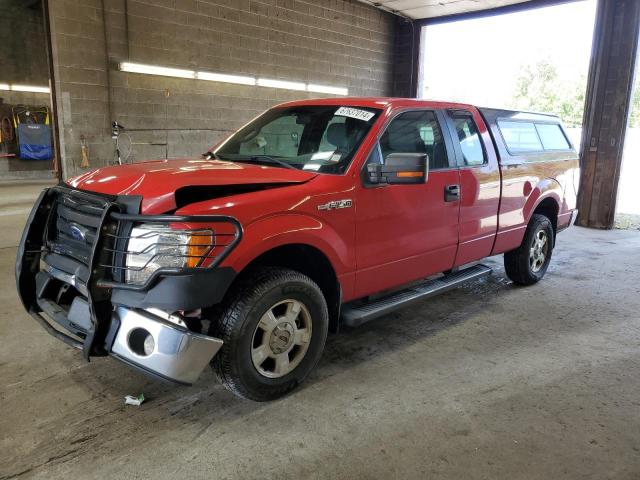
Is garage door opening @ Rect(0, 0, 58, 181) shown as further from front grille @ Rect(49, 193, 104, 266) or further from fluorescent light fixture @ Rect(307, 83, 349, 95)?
front grille @ Rect(49, 193, 104, 266)

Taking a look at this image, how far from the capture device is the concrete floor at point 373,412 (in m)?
2.32

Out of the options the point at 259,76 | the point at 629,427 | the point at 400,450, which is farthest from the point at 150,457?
the point at 259,76

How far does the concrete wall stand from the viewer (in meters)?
7.39

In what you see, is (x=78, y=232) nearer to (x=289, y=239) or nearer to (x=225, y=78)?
(x=289, y=239)

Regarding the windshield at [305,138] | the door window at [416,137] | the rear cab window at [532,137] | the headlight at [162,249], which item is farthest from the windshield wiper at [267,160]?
the rear cab window at [532,137]

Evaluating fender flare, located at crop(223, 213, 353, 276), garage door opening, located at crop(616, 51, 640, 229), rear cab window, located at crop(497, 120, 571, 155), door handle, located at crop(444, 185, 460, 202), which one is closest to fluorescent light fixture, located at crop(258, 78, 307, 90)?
rear cab window, located at crop(497, 120, 571, 155)

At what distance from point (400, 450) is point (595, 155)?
8.35 meters

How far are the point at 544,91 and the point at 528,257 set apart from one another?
48.1ft

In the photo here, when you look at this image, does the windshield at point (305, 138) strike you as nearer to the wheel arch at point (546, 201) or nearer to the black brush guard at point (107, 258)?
the black brush guard at point (107, 258)

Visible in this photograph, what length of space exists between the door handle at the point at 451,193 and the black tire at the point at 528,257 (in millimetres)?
1571

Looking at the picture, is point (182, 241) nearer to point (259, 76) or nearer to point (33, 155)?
point (259, 76)

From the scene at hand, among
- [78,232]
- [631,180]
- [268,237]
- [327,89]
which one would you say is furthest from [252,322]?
[631,180]

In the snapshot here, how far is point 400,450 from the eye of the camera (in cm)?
243

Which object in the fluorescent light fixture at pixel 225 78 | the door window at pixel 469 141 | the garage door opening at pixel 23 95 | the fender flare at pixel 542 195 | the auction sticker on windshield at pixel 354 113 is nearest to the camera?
the auction sticker on windshield at pixel 354 113
